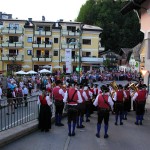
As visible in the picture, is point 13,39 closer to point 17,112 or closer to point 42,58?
point 42,58

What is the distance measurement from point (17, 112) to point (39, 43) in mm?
54568

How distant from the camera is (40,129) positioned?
496 inches

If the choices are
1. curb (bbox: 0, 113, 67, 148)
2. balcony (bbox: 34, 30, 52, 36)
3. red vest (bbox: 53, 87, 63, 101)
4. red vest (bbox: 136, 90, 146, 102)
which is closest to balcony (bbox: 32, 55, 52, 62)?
balcony (bbox: 34, 30, 52, 36)

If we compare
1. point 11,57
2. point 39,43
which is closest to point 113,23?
point 39,43

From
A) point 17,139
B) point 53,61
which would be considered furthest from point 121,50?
point 17,139

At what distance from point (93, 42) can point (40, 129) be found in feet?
187

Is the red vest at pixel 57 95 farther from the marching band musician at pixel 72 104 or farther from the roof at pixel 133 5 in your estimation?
the roof at pixel 133 5

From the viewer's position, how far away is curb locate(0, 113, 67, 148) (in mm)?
10047

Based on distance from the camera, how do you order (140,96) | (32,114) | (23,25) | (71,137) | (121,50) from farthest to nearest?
(121,50) < (23,25) < (140,96) < (32,114) < (71,137)

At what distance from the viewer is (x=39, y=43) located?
66250 mm

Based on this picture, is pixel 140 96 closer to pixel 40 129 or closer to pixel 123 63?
pixel 40 129

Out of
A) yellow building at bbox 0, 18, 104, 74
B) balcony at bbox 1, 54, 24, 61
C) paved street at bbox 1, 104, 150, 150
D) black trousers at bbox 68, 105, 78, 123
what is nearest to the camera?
paved street at bbox 1, 104, 150, 150

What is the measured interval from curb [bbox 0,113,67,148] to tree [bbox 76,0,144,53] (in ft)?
214

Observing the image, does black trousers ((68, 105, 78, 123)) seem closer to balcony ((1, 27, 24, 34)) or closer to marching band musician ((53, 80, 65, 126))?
marching band musician ((53, 80, 65, 126))
